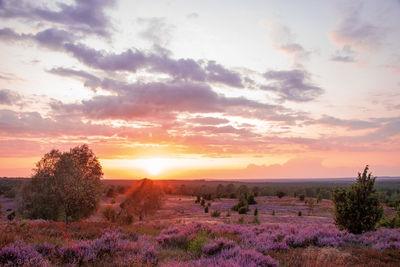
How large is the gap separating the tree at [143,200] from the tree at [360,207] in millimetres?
29997

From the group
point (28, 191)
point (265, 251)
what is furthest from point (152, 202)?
point (265, 251)

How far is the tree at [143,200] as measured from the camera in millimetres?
39906

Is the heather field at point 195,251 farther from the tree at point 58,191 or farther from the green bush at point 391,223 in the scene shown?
the tree at point 58,191

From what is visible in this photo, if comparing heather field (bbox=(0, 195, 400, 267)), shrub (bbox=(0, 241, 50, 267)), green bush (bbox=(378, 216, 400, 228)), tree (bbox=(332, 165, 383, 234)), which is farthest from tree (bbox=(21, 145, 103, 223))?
green bush (bbox=(378, 216, 400, 228))

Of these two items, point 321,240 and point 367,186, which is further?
point 367,186

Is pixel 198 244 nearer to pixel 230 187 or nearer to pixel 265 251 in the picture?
pixel 265 251

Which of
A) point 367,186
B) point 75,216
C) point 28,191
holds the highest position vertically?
point 367,186

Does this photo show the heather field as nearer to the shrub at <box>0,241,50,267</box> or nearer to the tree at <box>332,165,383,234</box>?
the shrub at <box>0,241,50,267</box>

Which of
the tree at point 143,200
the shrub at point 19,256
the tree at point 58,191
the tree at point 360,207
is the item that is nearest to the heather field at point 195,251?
the shrub at point 19,256

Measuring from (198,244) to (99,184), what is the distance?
22.7m

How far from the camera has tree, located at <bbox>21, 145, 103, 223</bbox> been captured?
961 inches

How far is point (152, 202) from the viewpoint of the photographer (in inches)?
1633

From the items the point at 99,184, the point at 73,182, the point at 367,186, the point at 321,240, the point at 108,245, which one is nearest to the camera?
the point at 108,245

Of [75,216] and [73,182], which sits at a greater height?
[73,182]
